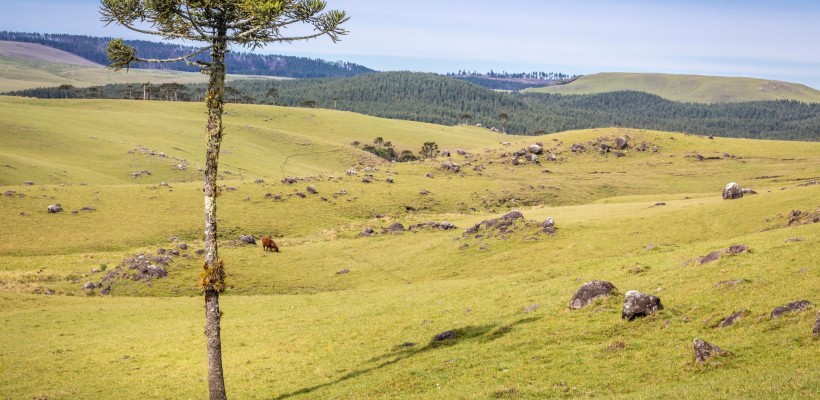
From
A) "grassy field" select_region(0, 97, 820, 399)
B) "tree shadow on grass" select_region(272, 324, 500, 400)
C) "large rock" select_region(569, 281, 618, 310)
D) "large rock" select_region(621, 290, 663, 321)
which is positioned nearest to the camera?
"grassy field" select_region(0, 97, 820, 399)

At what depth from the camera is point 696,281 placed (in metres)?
29.6

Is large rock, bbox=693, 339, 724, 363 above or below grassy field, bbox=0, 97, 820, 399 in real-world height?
above

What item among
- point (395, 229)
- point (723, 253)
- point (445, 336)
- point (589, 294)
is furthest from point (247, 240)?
point (723, 253)

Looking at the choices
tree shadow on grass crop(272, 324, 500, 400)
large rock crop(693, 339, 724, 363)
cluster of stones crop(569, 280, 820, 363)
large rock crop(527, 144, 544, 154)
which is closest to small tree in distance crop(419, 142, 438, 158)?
large rock crop(527, 144, 544, 154)

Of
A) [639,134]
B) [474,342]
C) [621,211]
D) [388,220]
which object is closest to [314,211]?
[388,220]

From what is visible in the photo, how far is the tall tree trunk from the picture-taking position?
2172cm

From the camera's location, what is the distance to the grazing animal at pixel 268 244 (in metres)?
59.0

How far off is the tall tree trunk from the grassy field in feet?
11.7

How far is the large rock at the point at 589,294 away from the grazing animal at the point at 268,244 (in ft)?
121

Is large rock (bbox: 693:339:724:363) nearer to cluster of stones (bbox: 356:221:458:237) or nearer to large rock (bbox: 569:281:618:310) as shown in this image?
large rock (bbox: 569:281:618:310)

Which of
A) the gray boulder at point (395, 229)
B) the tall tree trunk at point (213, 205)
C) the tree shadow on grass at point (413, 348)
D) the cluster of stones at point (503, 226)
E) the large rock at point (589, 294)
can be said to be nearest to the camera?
the tall tree trunk at point (213, 205)

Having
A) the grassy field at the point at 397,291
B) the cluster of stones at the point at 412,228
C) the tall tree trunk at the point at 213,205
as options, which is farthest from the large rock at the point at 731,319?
the cluster of stones at the point at 412,228

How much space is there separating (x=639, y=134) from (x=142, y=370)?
146 metres

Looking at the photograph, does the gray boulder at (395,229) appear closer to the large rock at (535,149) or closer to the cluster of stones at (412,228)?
the cluster of stones at (412,228)
